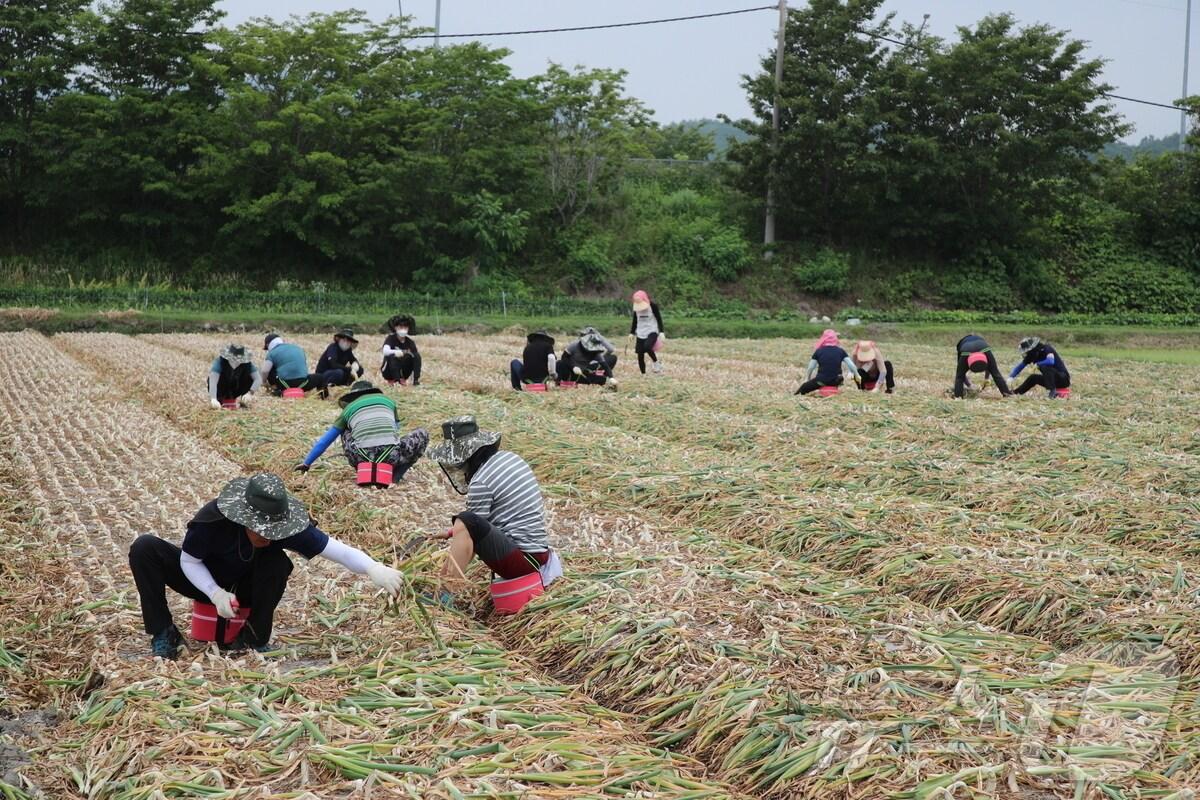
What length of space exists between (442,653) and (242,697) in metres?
0.90

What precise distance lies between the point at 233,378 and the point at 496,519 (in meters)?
7.66

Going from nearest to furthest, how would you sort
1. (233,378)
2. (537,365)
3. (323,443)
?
(323,443)
(233,378)
(537,365)

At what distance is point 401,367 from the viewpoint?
15.3 m

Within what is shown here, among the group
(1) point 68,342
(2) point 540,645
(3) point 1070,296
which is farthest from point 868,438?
(3) point 1070,296

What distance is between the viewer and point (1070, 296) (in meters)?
41.4

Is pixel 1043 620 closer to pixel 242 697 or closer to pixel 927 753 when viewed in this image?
pixel 927 753

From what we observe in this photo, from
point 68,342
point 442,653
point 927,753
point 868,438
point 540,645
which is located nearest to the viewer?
point 927,753

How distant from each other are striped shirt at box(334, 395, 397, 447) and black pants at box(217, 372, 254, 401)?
4138mm

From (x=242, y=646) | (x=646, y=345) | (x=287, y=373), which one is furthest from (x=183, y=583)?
(x=646, y=345)

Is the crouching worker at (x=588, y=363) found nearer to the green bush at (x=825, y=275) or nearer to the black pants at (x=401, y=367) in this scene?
the black pants at (x=401, y=367)

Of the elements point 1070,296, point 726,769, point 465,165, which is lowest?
point 726,769

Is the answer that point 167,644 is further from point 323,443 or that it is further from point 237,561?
point 323,443

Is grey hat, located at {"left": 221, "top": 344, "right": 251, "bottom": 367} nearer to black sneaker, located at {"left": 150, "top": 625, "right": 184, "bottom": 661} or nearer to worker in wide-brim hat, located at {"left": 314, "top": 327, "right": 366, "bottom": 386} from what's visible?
worker in wide-brim hat, located at {"left": 314, "top": 327, "right": 366, "bottom": 386}

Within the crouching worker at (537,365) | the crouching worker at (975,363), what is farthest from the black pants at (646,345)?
the crouching worker at (975,363)
